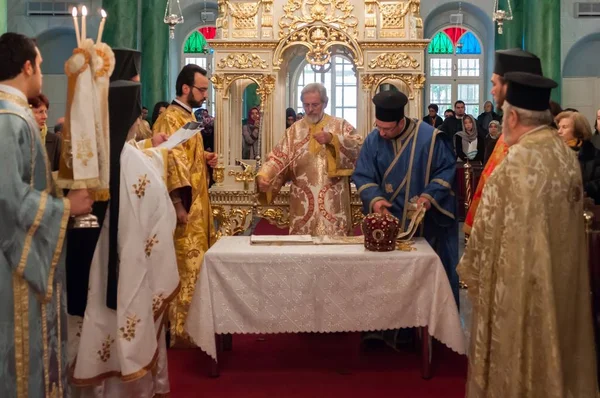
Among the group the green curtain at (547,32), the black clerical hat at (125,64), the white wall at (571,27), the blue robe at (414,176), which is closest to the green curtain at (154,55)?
the green curtain at (547,32)

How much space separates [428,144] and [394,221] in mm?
873

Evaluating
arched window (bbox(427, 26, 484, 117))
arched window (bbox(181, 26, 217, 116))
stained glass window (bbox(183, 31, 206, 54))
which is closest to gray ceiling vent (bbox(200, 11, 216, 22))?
arched window (bbox(181, 26, 217, 116))

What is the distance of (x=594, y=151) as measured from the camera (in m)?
6.29

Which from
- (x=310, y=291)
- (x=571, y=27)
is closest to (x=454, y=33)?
(x=571, y=27)

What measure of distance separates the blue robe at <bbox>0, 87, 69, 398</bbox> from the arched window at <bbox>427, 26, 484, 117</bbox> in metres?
18.1

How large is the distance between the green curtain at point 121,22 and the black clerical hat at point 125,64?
950cm

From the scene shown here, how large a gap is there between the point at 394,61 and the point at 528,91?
3636 millimetres

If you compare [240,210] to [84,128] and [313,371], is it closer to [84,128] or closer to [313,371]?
[313,371]

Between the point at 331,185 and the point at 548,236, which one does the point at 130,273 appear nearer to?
the point at 548,236

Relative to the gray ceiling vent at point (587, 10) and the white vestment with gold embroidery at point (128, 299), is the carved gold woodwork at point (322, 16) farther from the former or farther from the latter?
the gray ceiling vent at point (587, 10)

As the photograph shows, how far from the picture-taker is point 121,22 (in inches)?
541

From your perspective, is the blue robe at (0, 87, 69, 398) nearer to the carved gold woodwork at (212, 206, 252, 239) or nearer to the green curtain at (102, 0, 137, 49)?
the carved gold woodwork at (212, 206, 252, 239)

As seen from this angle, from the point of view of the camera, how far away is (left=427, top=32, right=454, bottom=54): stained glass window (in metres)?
20.4

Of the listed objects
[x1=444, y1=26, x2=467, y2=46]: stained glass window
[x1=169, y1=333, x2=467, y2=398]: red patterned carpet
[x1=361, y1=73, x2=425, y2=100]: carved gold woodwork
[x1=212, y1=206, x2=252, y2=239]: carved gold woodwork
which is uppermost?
[x1=444, y1=26, x2=467, y2=46]: stained glass window
